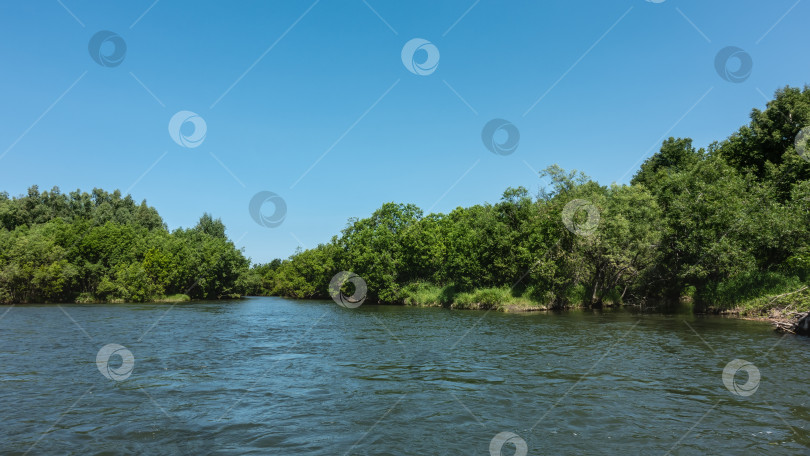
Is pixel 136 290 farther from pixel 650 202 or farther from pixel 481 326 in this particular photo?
pixel 650 202

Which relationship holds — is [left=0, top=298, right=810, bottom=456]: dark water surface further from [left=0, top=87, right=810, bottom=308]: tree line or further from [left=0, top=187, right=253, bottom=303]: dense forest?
[left=0, top=187, right=253, bottom=303]: dense forest

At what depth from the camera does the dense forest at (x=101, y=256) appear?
7075 centimetres

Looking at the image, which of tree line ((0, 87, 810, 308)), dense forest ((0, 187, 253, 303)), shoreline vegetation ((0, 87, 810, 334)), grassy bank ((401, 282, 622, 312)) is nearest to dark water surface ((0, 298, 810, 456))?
shoreline vegetation ((0, 87, 810, 334))

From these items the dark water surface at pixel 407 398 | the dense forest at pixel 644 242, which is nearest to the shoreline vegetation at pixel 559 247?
the dense forest at pixel 644 242

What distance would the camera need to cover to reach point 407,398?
1296 centimetres

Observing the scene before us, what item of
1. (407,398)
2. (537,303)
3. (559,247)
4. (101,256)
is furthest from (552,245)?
(101,256)

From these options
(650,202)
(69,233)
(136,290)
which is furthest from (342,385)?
(69,233)

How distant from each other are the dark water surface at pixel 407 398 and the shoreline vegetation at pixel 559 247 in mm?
18125

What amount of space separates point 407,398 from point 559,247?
43444mm

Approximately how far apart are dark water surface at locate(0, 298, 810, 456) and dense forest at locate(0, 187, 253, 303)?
58.7m

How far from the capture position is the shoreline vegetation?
39812 millimetres

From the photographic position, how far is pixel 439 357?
65.7ft

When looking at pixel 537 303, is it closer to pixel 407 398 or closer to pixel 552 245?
pixel 552 245

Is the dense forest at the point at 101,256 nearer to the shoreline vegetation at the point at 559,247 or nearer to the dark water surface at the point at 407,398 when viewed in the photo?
the shoreline vegetation at the point at 559,247
